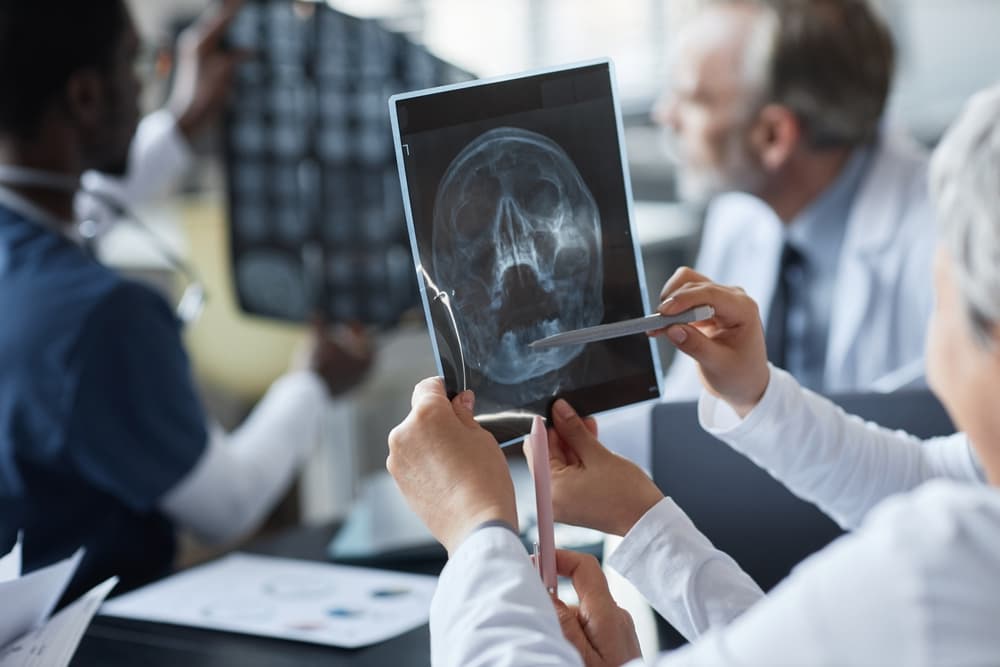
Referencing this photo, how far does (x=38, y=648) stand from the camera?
0.74 meters

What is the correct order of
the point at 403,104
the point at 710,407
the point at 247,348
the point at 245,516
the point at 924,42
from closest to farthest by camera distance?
the point at 403,104, the point at 710,407, the point at 245,516, the point at 247,348, the point at 924,42

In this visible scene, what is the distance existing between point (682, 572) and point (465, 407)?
0.18 meters

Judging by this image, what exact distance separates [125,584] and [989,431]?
912 mm

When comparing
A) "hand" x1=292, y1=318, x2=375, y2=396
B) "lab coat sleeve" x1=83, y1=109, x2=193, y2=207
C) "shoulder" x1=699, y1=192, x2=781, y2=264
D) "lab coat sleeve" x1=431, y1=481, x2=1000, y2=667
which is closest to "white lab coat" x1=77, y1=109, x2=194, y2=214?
"lab coat sleeve" x1=83, y1=109, x2=193, y2=207

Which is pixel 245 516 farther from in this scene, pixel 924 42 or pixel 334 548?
pixel 924 42

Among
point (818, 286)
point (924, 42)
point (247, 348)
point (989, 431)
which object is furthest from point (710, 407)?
point (924, 42)

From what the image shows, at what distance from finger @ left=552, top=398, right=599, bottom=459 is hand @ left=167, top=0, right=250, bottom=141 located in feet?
3.38

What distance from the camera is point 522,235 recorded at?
0.71 m

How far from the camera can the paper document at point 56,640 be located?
2.39 feet

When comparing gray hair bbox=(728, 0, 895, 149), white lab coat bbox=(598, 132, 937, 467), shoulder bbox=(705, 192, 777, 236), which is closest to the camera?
white lab coat bbox=(598, 132, 937, 467)

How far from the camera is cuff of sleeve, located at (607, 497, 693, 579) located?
2.35 feet

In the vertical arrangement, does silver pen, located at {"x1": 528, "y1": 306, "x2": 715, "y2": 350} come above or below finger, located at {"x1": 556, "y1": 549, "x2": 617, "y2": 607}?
above

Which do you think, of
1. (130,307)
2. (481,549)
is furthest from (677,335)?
(130,307)

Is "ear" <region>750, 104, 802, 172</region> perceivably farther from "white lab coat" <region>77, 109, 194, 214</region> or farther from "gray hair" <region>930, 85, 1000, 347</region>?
"gray hair" <region>930, 85, 1000, 347</region>
